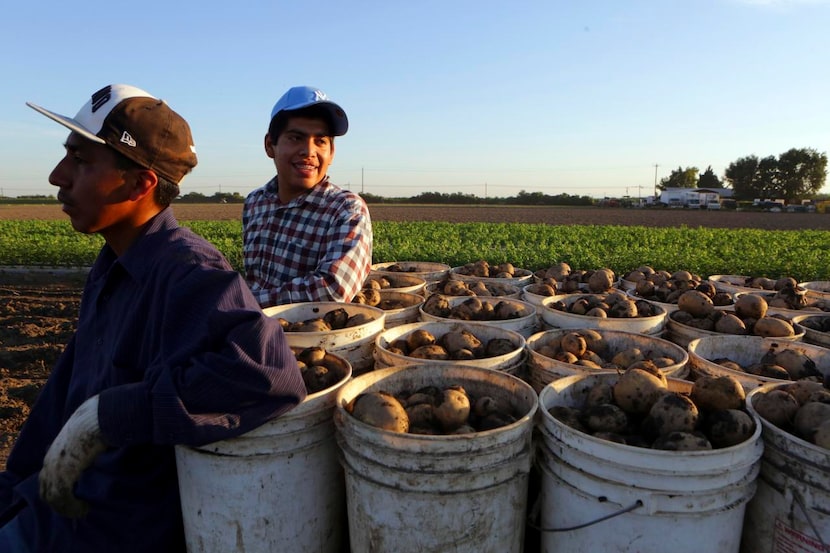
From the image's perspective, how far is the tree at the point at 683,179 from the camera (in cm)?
9912

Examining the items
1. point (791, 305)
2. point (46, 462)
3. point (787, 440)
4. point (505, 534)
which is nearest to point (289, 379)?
point (46, 462)

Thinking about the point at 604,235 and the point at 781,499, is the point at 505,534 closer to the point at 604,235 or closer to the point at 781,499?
the point at 781,499

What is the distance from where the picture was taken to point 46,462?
177 cm

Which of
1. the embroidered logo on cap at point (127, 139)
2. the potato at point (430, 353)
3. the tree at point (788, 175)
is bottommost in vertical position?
the potato at point (430, 353)

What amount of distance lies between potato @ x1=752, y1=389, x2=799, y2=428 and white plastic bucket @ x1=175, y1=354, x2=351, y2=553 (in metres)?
1.74

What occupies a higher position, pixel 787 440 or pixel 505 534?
pixel 787 440

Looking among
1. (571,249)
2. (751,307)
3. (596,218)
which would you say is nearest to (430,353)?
(751,307)

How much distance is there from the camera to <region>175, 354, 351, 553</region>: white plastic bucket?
1908 millimetres

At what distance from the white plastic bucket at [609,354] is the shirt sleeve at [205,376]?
143cm

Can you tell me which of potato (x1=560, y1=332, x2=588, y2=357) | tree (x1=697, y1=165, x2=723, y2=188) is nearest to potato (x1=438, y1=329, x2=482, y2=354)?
potato (x1=560, y1=332, x2=588, y2=357)

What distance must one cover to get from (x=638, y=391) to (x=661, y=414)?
0.17 metres

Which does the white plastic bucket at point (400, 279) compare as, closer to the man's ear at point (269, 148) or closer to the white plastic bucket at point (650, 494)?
the man's ear at point (269, 148)

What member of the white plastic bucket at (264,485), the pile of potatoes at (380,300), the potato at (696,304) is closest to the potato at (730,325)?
the potato at (696,304)

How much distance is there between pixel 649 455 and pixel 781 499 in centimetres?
60
